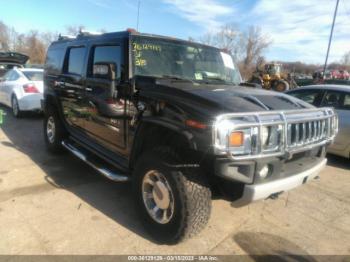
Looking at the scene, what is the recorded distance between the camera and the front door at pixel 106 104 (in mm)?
3621

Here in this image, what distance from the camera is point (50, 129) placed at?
5969 millimetres

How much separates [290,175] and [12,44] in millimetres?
59622

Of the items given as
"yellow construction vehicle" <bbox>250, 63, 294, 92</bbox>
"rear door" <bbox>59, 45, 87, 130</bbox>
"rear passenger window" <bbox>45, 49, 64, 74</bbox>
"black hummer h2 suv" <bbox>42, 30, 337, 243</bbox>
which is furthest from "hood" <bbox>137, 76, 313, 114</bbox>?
"yellow construction vehicle" <bbox>250, 63, 294, 92</bbox>

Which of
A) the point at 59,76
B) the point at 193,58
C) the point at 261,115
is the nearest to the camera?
the point at 261,115

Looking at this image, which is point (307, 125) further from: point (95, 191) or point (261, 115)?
point (95, 191)

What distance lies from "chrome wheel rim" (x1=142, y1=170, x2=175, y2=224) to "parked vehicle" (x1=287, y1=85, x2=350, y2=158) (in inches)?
174

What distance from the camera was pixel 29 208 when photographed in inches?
146

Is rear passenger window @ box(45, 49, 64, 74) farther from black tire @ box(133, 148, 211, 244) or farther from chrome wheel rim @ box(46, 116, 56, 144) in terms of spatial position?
black tire @ box(133, 148, 211, 244)

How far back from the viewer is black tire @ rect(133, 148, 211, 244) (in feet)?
9.14

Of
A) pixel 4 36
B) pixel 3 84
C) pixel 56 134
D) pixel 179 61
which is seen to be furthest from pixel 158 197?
pixel 4 36

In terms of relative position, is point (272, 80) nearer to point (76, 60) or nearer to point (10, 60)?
point (10, 60)

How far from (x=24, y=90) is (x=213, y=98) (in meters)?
7.54

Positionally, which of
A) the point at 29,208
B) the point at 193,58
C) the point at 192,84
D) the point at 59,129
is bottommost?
the point at 29,208

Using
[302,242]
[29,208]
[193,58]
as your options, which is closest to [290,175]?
[302,242]
